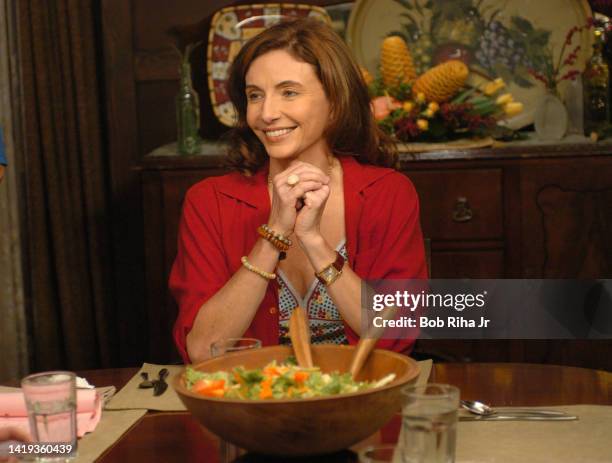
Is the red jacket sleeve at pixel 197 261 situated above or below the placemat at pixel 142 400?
above

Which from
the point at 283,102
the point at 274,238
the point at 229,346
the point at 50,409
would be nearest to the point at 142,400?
the point at 229,346

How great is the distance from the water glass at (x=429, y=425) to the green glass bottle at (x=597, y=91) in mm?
2124

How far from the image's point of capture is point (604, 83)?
3.06 meters

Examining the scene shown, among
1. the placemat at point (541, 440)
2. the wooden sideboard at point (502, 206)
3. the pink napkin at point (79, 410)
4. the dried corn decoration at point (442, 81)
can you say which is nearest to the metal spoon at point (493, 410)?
the placemat at point (541, 440)

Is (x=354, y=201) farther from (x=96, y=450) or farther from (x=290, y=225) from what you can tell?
(x=96, y=450)

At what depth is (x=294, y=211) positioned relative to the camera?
1863 mm

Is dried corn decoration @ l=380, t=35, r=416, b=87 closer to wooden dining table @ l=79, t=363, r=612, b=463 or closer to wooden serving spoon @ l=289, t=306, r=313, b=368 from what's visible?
wooden dining table @ l=79, t=363, r=612, b=463

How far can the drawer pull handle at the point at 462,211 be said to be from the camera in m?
2.92

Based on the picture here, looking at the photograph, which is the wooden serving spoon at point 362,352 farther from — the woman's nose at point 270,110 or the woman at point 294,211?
the woman's nose at point 270,110

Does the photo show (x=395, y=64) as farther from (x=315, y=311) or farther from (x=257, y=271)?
(x=257, y=271)

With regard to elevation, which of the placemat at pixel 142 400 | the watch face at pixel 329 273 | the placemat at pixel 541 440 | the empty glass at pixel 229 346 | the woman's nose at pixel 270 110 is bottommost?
the placemat at pixel 142 400

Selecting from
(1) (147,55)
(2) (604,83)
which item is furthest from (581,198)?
(1) (147,55)

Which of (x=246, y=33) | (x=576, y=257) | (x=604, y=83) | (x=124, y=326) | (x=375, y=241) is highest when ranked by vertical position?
(x=246, y=33)

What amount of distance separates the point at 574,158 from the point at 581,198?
12cm
